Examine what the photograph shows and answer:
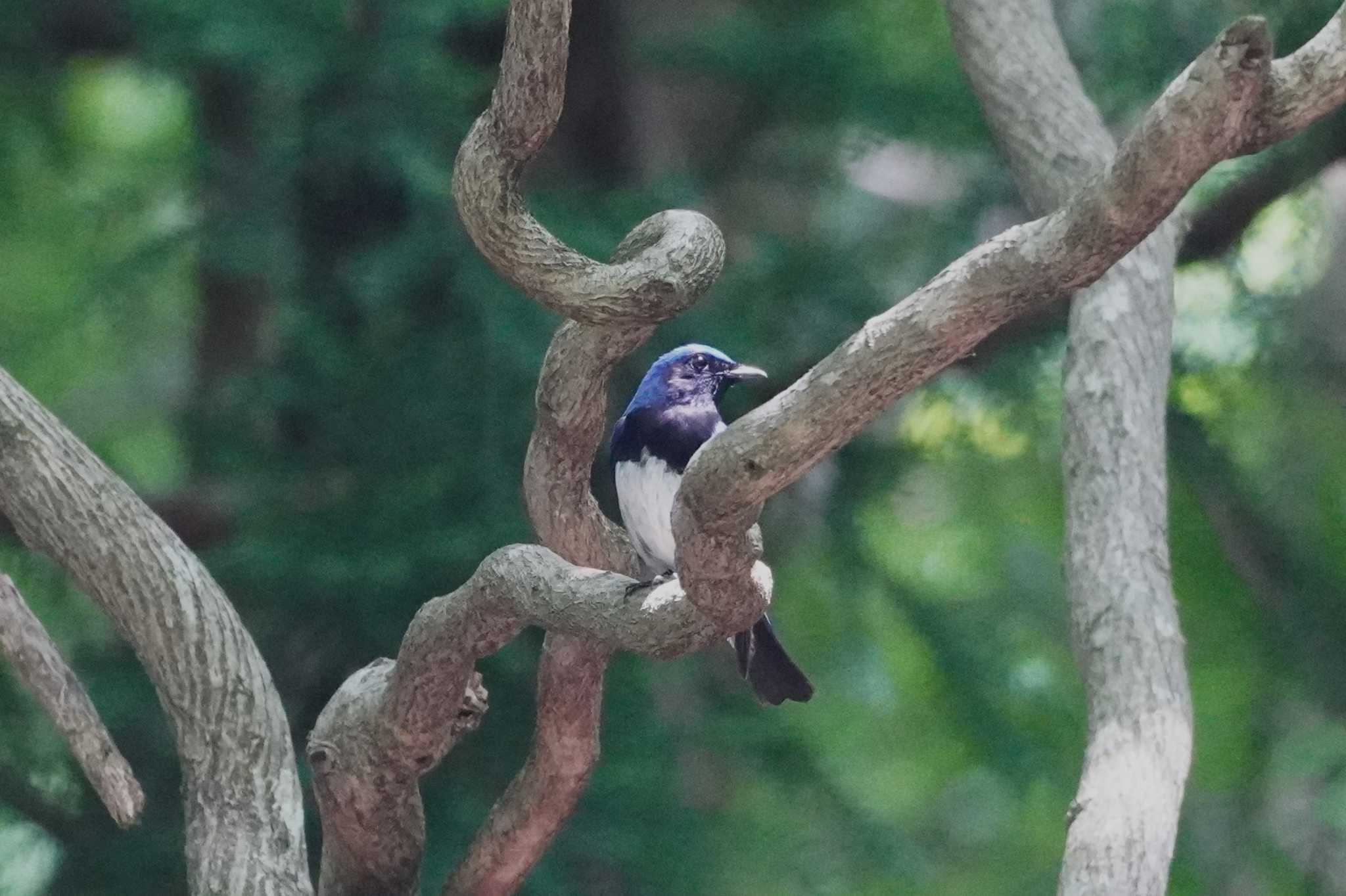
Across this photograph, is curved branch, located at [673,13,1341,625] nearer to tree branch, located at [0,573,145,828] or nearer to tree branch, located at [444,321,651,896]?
tree branch, located at [444,321,651,896]

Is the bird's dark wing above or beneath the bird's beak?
beneath

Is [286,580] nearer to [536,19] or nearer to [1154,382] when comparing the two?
[1154,382]

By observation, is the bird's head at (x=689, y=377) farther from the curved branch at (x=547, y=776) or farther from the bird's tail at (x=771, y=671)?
the curved branch at (x=547, y=776)

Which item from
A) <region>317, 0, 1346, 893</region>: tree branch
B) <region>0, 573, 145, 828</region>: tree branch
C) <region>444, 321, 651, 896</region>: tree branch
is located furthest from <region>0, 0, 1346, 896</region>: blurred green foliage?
<region>0, 573, 145, 828</region>: tree branch

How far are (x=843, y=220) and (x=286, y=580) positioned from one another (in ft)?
8.90

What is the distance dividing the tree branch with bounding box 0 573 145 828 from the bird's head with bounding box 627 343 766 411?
1.39 m

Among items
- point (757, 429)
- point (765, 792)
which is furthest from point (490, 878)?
point (765, 792)

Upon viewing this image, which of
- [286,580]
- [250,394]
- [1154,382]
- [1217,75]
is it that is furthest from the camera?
[250,394]

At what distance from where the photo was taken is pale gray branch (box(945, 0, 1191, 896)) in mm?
3113

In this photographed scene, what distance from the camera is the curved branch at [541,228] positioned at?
263cm

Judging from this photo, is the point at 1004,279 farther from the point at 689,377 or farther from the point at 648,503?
the point at 689,377

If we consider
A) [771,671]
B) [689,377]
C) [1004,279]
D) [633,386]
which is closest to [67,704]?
[771,671]

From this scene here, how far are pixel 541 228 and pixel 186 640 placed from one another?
3.57 ft

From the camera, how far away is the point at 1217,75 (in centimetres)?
219
